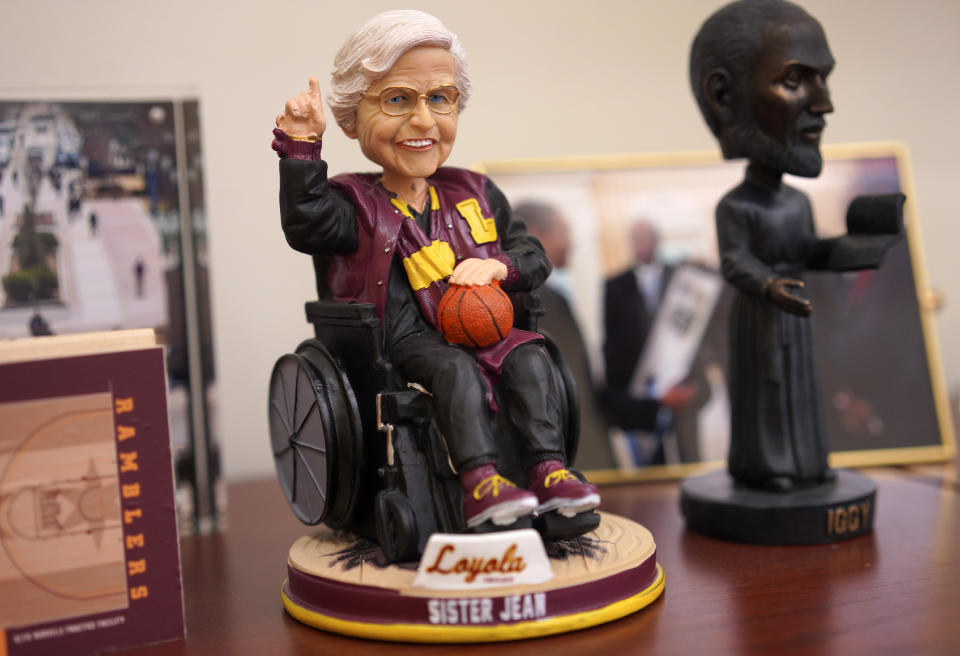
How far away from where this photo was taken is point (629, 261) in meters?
2.30

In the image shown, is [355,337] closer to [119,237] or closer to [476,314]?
[476,314]

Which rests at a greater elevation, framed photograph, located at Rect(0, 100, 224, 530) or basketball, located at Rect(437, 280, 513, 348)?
framed photograph, located at Rect(0, 100, 224, 530)

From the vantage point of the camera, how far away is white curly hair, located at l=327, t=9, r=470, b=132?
4.80ft

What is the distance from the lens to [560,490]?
1.35 meters

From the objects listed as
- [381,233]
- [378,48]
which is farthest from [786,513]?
[378,48]

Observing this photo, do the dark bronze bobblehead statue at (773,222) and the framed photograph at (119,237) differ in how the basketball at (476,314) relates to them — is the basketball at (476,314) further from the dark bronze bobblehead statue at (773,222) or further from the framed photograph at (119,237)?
the framed photograph at (119,237)

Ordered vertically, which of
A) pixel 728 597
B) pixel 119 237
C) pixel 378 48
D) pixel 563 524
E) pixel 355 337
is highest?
pixel 378 48

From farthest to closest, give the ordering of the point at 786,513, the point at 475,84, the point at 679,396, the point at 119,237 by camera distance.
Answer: the point at 475,84 → the point at 679,396 → the point at 119,237 → the point at 786,513

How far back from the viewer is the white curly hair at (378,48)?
1464 mm

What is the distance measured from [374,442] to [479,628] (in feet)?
1.07

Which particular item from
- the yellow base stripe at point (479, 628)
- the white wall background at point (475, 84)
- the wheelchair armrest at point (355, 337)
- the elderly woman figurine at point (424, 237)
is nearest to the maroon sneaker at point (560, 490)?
the elderly woman figurine at point (424, 237)

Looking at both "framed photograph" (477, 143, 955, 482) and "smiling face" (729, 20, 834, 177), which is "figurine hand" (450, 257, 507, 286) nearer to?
"smiling face" (729, 20, 834, 177)

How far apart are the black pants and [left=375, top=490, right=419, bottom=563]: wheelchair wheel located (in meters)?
0.09

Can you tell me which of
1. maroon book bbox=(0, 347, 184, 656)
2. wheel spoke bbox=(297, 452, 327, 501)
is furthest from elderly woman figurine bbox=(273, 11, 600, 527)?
maroon book bbox=(0, 347, 184, 656)
